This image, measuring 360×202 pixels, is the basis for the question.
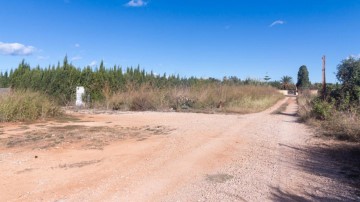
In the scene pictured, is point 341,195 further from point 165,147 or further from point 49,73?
point 49,73

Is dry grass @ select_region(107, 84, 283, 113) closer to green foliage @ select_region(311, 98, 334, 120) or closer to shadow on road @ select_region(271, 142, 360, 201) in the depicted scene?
green foliage @ select_region(311, 98, 334, 120)

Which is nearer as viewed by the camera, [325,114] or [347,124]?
[347,124]

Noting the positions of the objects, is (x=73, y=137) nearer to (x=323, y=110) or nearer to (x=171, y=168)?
(x=171, y=168)

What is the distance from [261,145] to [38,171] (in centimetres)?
500

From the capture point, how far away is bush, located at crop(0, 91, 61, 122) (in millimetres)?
12227

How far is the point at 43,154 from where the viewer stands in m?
6.64

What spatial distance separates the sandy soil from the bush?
3.28 meters

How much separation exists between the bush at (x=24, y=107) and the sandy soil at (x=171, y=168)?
10.8 ft

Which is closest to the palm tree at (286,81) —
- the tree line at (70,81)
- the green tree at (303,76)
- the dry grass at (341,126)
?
the green tree at (303,76)

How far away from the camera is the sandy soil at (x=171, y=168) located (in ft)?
14.2

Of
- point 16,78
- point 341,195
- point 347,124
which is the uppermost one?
point 16,78

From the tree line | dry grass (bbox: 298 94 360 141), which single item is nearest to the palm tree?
the tree line

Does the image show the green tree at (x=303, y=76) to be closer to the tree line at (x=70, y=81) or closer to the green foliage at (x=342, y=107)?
the tree line at (x=70, y=81)

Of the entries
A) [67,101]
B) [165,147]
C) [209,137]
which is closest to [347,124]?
[209,137]
